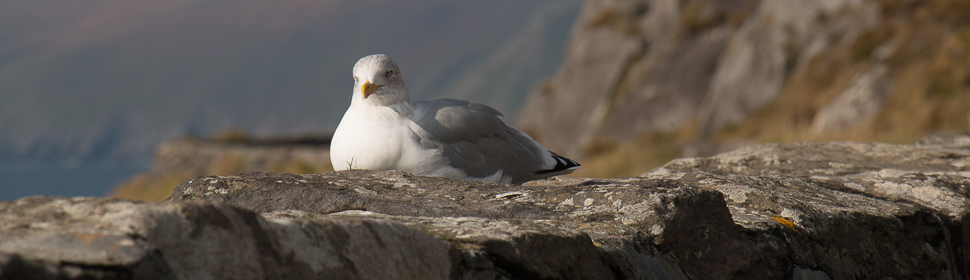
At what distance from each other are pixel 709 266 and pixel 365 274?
1.25 m

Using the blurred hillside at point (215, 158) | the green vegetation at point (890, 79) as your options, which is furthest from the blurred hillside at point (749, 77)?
the blurred hillside at point (215, 158)

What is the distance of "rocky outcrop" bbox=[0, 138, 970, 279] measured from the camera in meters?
1.27

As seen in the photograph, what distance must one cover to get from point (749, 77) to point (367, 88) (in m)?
15.2

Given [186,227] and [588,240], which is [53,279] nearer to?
[186,227]

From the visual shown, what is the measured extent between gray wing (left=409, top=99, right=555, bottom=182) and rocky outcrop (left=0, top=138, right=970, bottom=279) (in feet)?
1.69

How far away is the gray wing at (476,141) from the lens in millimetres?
3463

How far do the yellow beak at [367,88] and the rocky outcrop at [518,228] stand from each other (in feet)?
2.26

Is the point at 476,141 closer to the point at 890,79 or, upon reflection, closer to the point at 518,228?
the point at 518,228

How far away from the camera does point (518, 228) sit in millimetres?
1974

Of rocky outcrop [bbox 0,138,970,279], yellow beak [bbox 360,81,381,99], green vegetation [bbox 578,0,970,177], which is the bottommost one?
rocky outcrop [bbox 0,138,970,279]

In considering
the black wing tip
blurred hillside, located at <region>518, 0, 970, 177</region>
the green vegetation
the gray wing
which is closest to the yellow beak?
the gray wing

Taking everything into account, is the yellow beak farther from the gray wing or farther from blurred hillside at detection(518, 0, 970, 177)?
blurred hillside at detection(518, 0, 970, 177)

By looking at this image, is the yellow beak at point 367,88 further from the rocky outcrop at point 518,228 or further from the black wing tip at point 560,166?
the black wing tip at point 560,166

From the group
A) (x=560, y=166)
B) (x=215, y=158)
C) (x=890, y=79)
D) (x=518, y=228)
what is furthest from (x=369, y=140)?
(x=215, y=158)
